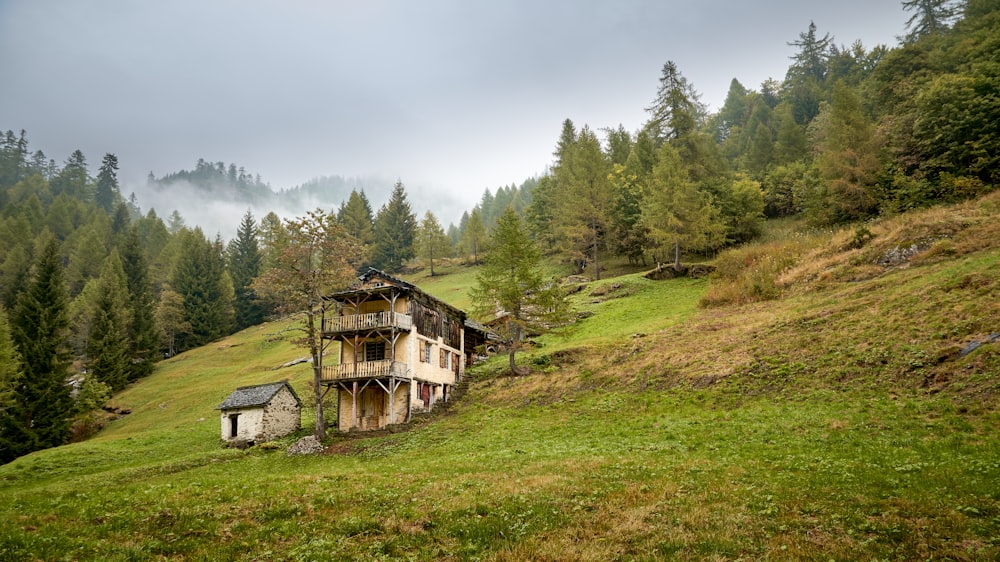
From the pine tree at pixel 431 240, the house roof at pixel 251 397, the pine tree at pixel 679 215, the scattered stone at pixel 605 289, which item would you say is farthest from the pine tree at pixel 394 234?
the house roof at pixel 251 397

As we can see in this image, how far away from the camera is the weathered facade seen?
3350cm

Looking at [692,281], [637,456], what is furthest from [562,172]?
[637,456]

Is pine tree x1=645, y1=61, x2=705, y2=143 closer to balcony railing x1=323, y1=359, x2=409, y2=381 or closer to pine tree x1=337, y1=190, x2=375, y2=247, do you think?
balcony railing x1=323, y1=359, x2=409, y2=381

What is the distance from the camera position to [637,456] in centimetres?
1644

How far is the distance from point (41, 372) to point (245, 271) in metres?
56.5

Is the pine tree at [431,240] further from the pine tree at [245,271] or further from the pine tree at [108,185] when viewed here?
the pine tree at [108,185]

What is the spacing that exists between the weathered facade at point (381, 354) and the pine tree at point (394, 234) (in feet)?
227

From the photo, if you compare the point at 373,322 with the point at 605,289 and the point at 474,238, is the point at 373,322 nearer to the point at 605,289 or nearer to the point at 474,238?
the point at 605,289

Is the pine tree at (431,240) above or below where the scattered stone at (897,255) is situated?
above

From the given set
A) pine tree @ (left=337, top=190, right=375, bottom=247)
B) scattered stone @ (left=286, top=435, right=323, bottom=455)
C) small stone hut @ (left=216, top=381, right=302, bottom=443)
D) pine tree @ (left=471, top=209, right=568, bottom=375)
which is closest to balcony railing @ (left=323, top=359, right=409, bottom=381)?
small stone hut @ (left=216, top=381, right=302, bottom=443)

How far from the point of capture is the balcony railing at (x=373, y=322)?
33.9m

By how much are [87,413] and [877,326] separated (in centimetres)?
5984

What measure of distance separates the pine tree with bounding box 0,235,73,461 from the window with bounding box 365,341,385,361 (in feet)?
92.2

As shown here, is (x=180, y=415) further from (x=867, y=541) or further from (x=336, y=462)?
(x=867, y=541)
